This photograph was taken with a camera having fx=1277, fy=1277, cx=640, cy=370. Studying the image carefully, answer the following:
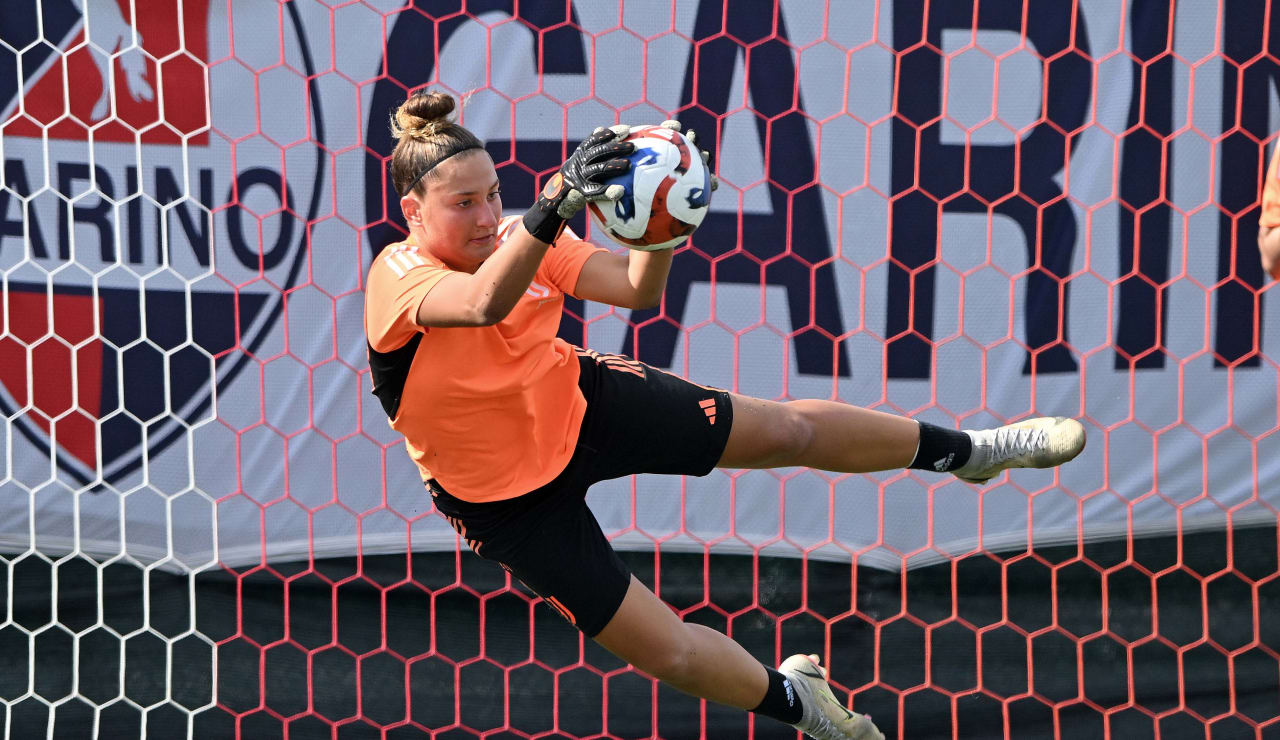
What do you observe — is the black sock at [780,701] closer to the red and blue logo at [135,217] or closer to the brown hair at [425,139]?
the brown hair at [425,139]

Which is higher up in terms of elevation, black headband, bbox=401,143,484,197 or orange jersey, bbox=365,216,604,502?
black headband, bbox=401,143,484,197

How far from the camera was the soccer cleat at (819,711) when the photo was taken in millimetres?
2471

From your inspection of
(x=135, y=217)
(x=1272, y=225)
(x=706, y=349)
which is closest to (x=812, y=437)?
(x=706, y=349)

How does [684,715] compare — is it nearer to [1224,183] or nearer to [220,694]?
[220,694]

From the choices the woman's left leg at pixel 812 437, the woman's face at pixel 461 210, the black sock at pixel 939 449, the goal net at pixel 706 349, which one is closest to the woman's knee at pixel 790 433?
the woman's left leg at pixel 812 437

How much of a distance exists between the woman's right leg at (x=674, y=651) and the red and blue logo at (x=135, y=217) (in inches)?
48.6

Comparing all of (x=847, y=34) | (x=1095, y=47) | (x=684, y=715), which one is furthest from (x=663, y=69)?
(x=684, y=715)

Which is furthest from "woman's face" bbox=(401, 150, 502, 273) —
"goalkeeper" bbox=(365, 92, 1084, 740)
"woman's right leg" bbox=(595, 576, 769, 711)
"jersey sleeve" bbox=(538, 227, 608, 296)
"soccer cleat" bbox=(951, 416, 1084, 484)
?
"soccer cleat" bbox=(951, 416, 1084, 484)

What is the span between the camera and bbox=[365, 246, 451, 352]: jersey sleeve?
2029 mm

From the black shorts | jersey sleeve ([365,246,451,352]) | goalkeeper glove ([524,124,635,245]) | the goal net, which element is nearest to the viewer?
goalkeeper glove ([524,124,635,245])

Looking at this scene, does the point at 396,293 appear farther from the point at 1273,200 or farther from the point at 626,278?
the point at 1273,200

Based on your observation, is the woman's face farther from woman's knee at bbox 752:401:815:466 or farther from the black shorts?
woman's knee at bbox 752:401:815:466

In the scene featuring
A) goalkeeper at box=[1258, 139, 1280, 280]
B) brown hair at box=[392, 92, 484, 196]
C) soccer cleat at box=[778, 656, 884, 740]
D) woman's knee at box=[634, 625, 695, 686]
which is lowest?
soccer cleat at box=[778, 656, 884, 740]

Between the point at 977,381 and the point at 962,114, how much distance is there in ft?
2.04
